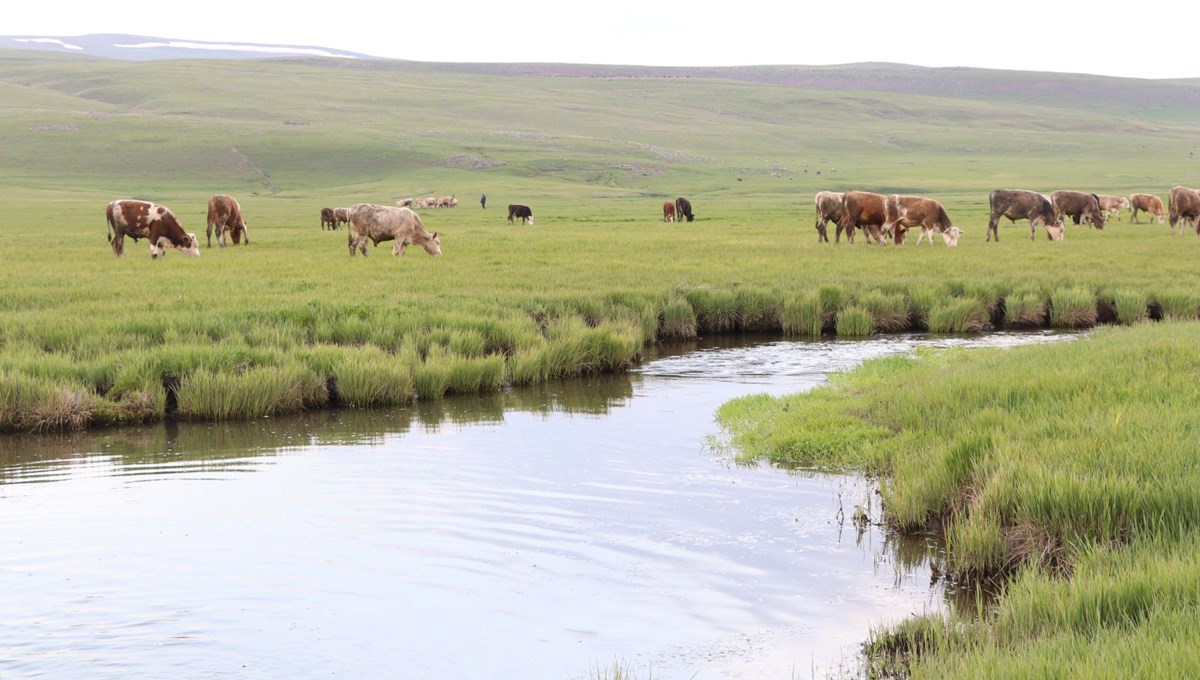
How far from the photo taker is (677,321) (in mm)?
20609

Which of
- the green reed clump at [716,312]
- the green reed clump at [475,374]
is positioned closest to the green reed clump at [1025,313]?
the green reed clump at [716,312]

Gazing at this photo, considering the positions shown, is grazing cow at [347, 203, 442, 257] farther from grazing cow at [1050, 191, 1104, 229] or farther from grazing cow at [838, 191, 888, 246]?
grazing cow at [1050, 191, 1104, 229]

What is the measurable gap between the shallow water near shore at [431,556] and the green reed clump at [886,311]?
8.51 m

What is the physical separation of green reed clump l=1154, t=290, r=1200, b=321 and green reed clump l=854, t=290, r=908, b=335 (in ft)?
14.8

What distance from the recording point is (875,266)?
26.3 m

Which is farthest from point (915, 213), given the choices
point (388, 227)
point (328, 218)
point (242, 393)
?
point (242, 393)

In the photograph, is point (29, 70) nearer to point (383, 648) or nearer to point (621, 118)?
point (621, 118)

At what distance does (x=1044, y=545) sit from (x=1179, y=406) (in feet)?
10.4

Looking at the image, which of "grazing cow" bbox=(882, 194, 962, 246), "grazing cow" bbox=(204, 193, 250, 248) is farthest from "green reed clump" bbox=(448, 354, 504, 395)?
"grazing cow" bbox=(882, 194, 962, 246)

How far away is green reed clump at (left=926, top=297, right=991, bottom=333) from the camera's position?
2091 centimetres

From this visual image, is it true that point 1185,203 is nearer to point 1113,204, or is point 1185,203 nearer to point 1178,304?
point 1113,204

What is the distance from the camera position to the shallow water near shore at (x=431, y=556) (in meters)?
6.95

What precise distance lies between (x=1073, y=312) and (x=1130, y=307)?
0.99 m

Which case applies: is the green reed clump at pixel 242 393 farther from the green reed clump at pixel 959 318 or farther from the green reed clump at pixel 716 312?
the green reed clump at pixel 959 318
